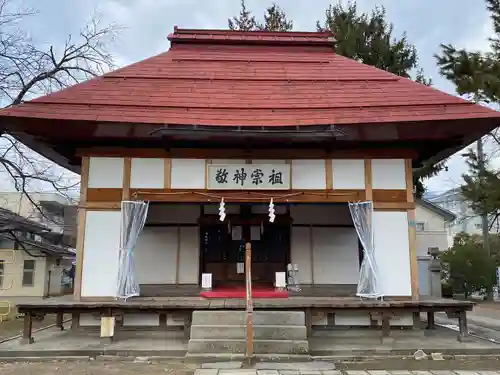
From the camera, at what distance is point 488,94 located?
12.0 m

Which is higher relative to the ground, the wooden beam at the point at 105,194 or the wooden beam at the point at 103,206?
the wooden beam at the point at 105,194

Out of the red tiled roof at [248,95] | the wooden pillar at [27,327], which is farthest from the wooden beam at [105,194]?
the wooden pillar at [27,327]

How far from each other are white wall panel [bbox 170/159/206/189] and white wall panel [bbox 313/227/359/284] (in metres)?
3.42

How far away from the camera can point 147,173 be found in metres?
8.24

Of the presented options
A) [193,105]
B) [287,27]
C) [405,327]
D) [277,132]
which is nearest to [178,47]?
[193,105]

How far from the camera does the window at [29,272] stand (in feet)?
63.0

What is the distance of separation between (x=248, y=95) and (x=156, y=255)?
4213mm

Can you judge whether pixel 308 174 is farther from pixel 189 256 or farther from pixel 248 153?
pixel 189 256

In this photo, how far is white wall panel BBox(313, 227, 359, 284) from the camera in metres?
9.98

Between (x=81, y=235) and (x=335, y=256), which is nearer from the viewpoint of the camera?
(x=81, y=235)

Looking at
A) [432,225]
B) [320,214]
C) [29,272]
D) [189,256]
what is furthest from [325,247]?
[432,225]

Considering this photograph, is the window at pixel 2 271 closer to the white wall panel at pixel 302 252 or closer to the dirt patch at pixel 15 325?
the dirt patch at pixel 15 325

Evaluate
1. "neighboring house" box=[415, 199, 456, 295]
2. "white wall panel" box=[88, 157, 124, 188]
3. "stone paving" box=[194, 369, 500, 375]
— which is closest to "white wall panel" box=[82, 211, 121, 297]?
"white wall panel" box=[88, 157, 124, 188]

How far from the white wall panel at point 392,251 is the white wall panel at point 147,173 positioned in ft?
13.7
